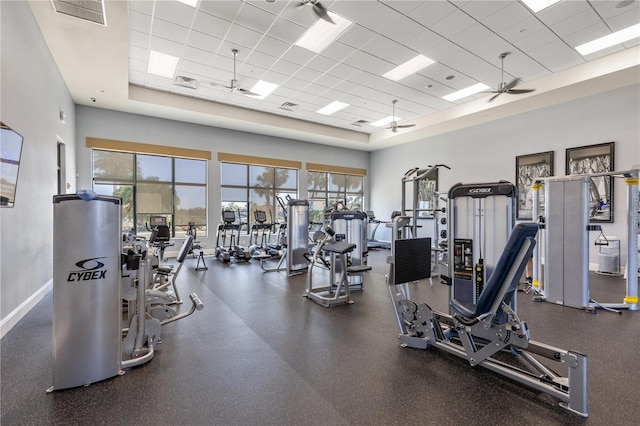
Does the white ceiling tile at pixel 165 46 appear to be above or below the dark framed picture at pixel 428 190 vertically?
above

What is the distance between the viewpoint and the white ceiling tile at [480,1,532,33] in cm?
438

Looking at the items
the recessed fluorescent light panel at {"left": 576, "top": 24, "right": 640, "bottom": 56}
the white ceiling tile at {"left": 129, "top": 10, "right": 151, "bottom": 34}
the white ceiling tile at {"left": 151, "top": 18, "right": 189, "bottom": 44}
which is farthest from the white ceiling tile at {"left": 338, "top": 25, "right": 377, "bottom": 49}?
the recessed fluorescent light panel at {"left": 576, "top": 24, "right": 640, "bottom": 56}

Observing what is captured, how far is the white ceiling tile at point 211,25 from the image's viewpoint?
4613mm

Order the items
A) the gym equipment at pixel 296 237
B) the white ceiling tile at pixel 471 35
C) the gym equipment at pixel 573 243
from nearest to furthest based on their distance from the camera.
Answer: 1. the gym equipment at pixel 573 243
2. the white ceiling tile at pixel 471 35
3. the gym equipment at pixel 296 237

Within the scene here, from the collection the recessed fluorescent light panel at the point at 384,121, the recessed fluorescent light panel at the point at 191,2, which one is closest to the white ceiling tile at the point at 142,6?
the recessed fluorescent light panel at the point at 191,2

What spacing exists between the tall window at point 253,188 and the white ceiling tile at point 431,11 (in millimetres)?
6564

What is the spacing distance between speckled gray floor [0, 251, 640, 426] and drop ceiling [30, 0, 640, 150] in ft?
13.7

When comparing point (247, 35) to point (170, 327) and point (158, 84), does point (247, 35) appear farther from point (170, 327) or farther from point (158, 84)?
point (170, 327)

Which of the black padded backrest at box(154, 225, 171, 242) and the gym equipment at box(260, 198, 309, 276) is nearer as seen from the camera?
the black padded backrest at box(154, 225, 171, 242)

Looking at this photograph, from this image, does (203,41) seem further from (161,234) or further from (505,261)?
(505,261)

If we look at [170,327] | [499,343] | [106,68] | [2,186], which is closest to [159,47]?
[106,68]

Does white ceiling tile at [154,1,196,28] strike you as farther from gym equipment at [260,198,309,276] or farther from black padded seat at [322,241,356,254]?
black padded seat at [322,241,356,254]

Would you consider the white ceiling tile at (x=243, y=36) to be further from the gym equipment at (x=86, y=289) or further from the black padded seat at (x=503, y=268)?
the black padded seat at (x=503, y=268)

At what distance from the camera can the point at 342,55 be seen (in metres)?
5.72
